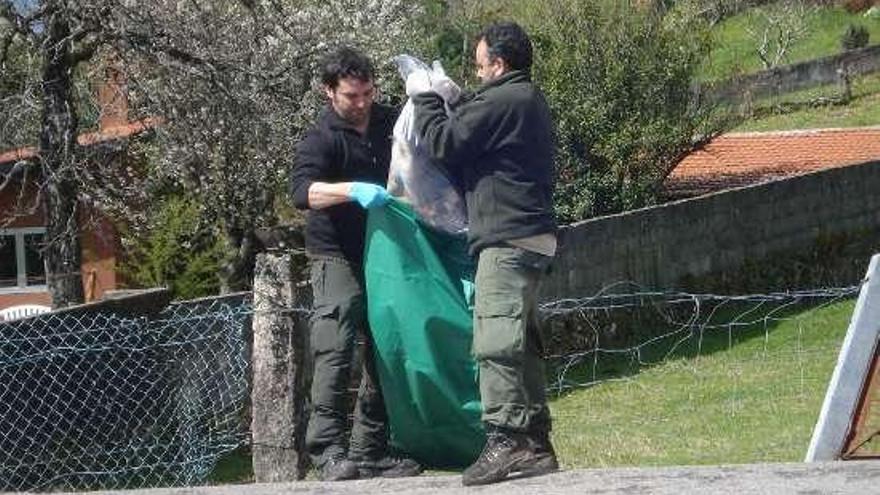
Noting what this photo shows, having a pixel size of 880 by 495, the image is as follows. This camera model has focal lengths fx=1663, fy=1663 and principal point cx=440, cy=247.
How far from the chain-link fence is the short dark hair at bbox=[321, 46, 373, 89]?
1.57 m

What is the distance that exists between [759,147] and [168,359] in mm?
19821

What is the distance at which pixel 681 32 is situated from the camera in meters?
22.2

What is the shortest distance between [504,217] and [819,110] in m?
30.2

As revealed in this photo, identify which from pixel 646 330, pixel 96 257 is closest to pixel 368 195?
pixel 646 330

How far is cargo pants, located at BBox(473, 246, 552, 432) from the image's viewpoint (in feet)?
19.3

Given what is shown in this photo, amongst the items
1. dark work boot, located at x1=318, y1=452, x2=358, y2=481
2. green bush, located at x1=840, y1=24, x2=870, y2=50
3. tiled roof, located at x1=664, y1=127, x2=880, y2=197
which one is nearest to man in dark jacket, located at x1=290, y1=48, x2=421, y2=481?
dark work boot, located at x1=318, y1=452, x2=358, y2=481

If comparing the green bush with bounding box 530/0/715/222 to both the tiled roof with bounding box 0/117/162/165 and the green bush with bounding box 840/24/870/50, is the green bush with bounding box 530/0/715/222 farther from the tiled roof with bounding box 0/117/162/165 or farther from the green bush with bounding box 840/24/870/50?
the green bush with bounding box 840/24/870/50

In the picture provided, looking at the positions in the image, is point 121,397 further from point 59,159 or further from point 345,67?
point 59,159

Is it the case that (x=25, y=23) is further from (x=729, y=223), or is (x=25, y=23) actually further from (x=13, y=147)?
(x=729, y=223)

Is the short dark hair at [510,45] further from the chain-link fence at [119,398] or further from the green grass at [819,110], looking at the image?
the green grass at [819,110]

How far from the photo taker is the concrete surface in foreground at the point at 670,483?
5.62 metres

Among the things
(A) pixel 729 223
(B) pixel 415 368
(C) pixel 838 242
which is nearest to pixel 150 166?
(A) pixel 729 223

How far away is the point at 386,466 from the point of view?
6.55 m

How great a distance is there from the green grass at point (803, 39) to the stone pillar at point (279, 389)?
34.3 m
